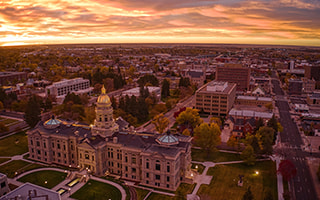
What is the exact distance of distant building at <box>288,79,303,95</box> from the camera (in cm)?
18712

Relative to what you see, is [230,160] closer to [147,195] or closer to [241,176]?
[241,176]

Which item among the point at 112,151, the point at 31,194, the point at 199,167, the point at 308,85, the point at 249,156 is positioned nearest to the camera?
the point at 31,194

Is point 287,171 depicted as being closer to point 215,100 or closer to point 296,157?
point 296,157

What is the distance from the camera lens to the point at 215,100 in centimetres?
13788

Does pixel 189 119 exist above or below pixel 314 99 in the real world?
below

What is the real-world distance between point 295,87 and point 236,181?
144 m

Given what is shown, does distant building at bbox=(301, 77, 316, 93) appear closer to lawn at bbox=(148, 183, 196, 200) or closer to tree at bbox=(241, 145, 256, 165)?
tree at bbox=(241, 145, 256, 165)

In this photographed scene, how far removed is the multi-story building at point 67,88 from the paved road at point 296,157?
413ft

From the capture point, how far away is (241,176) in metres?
70.8

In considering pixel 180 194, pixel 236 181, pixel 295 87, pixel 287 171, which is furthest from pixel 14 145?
pixel 295 87

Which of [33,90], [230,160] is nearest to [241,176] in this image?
[230,160]

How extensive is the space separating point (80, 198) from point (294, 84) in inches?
6905

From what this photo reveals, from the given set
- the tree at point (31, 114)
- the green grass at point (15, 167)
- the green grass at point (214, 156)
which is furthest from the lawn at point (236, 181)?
the tree at point (31, 114)

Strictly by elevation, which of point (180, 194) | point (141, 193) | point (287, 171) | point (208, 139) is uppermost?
point (208, 139)
